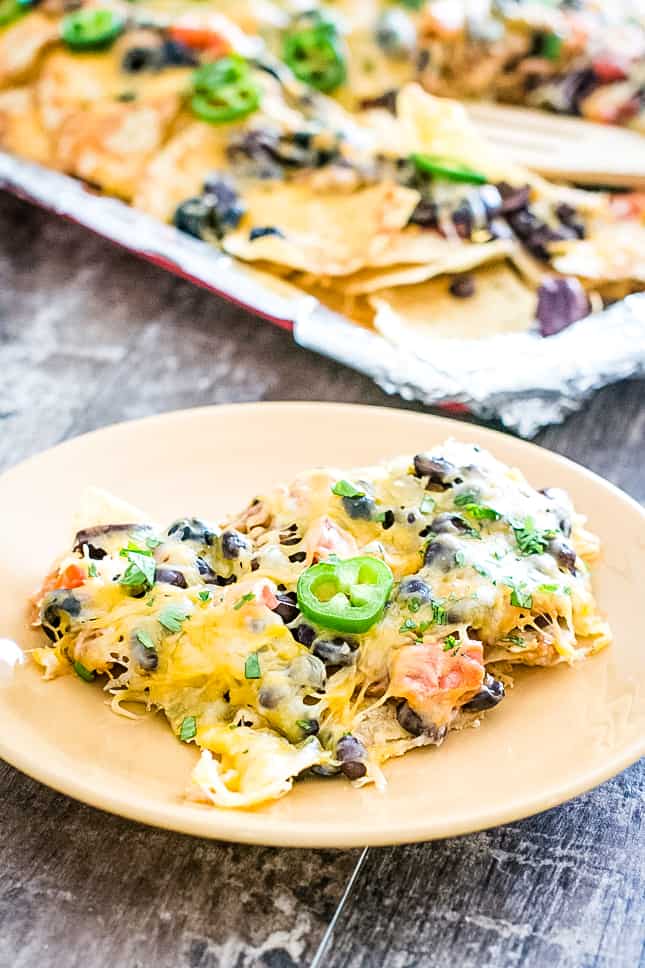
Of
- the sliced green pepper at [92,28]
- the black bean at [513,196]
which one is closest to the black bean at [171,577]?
the black bean at [513,196]

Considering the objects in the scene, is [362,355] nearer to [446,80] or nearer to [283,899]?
[283,899]

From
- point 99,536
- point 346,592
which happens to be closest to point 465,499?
point 346,592

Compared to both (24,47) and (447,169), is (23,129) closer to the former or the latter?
(24,47)

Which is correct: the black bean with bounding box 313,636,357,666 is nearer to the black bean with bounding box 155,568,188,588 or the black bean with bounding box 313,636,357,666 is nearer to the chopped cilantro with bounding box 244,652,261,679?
the chopped cilantro with bounding box 244,652,261,679

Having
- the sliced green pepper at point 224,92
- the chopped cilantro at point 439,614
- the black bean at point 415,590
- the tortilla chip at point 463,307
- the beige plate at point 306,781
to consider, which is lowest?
the tortilla chip at point 463,307

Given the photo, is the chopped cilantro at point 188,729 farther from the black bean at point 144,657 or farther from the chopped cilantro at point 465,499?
the chopped cilantro at point 465,499

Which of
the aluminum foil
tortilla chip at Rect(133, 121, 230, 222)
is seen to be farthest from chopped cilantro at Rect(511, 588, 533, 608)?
tortilla chip at Rect(133, 121, 230, 222)

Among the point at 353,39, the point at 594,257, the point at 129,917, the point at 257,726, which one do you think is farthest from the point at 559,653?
the point at 353,39
